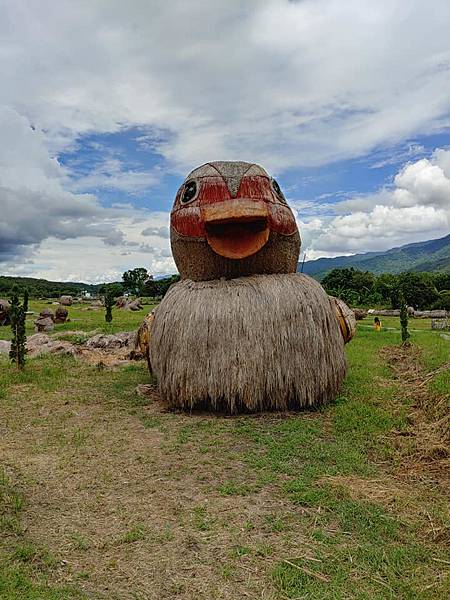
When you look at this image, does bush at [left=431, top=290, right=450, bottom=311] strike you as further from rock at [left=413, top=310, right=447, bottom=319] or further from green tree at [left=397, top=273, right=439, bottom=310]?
rock at [left=413, top=310, right=447, bottom=319]

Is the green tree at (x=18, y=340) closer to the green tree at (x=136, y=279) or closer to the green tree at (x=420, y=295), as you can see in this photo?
the green tree at (x=420, y=295)

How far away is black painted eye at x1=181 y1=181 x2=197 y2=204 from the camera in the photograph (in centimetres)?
743

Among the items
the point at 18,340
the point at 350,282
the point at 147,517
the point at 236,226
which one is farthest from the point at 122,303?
the point at 147,517

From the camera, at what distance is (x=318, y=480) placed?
15.4 ft

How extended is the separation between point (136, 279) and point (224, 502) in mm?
52529

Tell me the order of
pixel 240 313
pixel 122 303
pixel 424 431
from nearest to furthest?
pixel 424 431 < pixel 240 313 < pixel 122 303

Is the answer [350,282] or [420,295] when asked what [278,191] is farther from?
[350,282]

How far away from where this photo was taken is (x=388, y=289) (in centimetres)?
4356

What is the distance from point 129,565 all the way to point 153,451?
A: 7.61 ft

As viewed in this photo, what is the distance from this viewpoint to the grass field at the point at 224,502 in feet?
10.3

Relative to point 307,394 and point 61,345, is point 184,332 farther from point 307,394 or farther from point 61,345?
point 61,345

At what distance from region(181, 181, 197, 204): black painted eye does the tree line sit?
91.0ft

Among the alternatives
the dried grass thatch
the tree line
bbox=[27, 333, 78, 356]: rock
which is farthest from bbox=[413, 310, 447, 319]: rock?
the dried grass thatch

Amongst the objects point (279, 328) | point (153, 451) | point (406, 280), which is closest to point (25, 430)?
point (153, 451)
